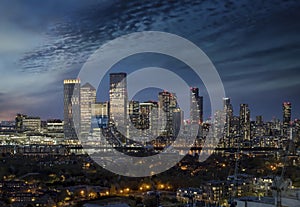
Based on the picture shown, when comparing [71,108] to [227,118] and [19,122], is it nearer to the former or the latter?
[19,122]

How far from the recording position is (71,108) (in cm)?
4044

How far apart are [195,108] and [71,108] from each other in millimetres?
12125

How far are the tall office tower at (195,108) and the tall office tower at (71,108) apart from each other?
35.3ft

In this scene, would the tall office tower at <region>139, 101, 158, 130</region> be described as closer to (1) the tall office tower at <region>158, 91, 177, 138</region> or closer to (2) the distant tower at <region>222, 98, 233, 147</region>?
(1) the tall office tower at <region>158, 91, 177, 138</region>

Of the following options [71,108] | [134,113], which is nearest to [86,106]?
[71,108]

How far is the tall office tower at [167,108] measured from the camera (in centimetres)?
3456

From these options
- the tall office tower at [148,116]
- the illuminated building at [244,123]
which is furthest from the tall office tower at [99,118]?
the illuminated building at [244,123]

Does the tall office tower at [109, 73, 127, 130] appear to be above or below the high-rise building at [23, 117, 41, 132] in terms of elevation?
above

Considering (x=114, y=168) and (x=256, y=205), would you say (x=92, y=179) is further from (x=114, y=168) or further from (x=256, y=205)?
(x=256, y=205)

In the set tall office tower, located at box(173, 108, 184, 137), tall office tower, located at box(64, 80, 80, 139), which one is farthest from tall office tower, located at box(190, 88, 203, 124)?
tall office tower, located at box(64, 80, 80, 139)

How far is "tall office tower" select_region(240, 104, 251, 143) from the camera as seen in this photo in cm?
3522

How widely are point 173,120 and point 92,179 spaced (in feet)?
84.2

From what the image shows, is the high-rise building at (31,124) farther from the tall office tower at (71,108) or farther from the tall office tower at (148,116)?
the tall office tower at (148,116)

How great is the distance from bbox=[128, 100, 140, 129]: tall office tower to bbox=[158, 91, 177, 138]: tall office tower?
6.88 feet
